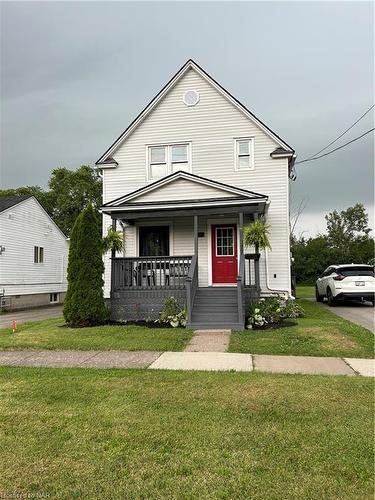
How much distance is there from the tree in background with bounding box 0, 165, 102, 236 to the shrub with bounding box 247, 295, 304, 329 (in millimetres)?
32467

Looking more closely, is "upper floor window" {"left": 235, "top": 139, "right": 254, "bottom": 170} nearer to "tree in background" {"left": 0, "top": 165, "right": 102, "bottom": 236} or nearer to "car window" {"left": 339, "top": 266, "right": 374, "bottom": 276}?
"car window" {"left": 339, "top": 266, "right": 374, "bottom": 276}

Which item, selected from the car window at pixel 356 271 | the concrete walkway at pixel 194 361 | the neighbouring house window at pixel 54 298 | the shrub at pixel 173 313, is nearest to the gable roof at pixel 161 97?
the car window at pixel 356 271

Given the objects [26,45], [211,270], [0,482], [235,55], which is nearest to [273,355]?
[0,482]

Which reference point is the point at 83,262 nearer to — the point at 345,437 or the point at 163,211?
the point at 163,211

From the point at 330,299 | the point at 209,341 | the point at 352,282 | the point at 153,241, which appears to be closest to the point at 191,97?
the point at 153,241

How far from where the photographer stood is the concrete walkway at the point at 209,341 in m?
8.33

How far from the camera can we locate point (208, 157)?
1548cm

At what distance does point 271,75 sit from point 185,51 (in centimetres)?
377

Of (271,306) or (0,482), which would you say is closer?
(0,482)

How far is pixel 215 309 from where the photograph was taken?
11.7m

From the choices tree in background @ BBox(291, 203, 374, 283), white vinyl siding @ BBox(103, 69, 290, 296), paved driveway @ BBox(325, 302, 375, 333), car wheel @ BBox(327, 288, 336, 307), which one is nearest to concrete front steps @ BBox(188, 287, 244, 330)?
white vinyl siding @ BBox(103, 69, 290, 296)

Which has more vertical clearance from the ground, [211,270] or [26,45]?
[26,45]

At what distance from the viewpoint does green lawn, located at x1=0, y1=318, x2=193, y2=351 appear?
8570mm

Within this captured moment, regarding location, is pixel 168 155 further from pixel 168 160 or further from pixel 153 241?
pixel 153 241
